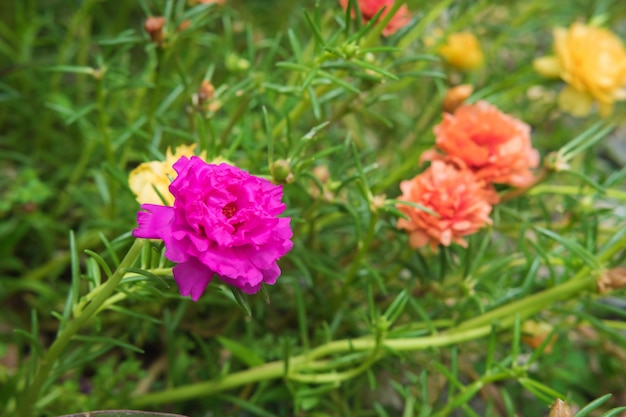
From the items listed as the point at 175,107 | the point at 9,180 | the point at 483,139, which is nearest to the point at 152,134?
the point at 175,107

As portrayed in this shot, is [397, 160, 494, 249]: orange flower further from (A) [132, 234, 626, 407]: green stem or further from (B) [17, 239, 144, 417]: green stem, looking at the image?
(B) [17, 239, 144, 417]: green stem

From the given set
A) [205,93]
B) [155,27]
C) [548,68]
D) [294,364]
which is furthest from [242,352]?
[548,68]

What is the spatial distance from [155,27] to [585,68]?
834 mm

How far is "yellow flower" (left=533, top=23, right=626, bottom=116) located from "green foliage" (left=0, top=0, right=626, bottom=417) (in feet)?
0.23

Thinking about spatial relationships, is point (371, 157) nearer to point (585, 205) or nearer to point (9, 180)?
point (585, 205)

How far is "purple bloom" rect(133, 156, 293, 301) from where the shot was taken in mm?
630

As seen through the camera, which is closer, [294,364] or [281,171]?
[281,171]

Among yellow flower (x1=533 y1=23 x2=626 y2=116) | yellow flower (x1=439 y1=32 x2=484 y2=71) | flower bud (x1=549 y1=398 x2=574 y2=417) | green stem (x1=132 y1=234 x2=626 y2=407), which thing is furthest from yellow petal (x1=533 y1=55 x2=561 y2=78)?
flower bud (x1=549 y1=398 x2=574 y2=417)

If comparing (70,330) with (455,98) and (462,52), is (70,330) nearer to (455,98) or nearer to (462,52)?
(455,98)

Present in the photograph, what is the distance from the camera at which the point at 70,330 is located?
0.80 meters

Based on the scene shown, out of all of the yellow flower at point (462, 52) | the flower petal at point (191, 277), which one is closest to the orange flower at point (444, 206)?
the flower petal at point (191, 277)

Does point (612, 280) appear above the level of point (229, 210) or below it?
below

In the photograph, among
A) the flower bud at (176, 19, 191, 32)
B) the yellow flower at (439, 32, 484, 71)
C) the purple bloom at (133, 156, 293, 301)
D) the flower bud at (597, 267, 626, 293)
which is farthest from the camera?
the yellow flower at (439, 32, 484, 71)

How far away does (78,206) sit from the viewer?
4.79 ft
